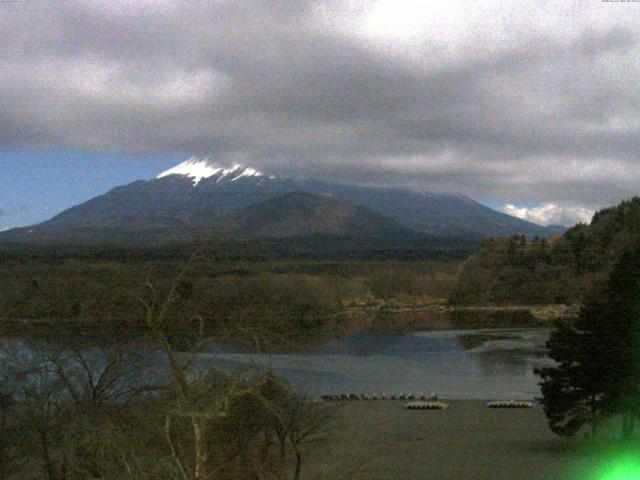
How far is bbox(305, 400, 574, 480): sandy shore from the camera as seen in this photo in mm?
12883

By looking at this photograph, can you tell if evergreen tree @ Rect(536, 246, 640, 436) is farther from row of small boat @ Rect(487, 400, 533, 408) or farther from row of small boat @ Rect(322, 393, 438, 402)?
row of small boat @ Rect(322, 393, 438, 402)

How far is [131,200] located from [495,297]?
6204cm

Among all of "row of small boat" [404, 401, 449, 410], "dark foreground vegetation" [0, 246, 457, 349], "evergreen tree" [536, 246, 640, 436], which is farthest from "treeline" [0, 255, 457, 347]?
"evergreen tree" [536, 246, 640, 436]

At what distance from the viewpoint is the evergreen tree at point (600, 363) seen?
1467 cm

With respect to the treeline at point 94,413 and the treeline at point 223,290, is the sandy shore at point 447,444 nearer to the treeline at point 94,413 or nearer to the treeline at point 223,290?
the treeline at point 94,413

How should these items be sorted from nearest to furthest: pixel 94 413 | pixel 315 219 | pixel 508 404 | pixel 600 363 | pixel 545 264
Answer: pixel 94 413 → pixel 600 363 → pixel 508 404 → pixel 545 264 → pixel 315 219

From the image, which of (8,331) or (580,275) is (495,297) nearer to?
(580,275)

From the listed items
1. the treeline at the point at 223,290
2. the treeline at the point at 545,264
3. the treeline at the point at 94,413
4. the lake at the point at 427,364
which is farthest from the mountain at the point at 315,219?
the treeline at the point at 94,413

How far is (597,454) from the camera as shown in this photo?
1455cm

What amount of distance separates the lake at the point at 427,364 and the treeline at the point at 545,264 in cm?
1116

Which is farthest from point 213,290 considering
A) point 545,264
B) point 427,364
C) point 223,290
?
point 545,264

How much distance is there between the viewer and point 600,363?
14.9 m

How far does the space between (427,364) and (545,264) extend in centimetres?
2723

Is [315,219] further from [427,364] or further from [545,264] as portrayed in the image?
[427,364]
